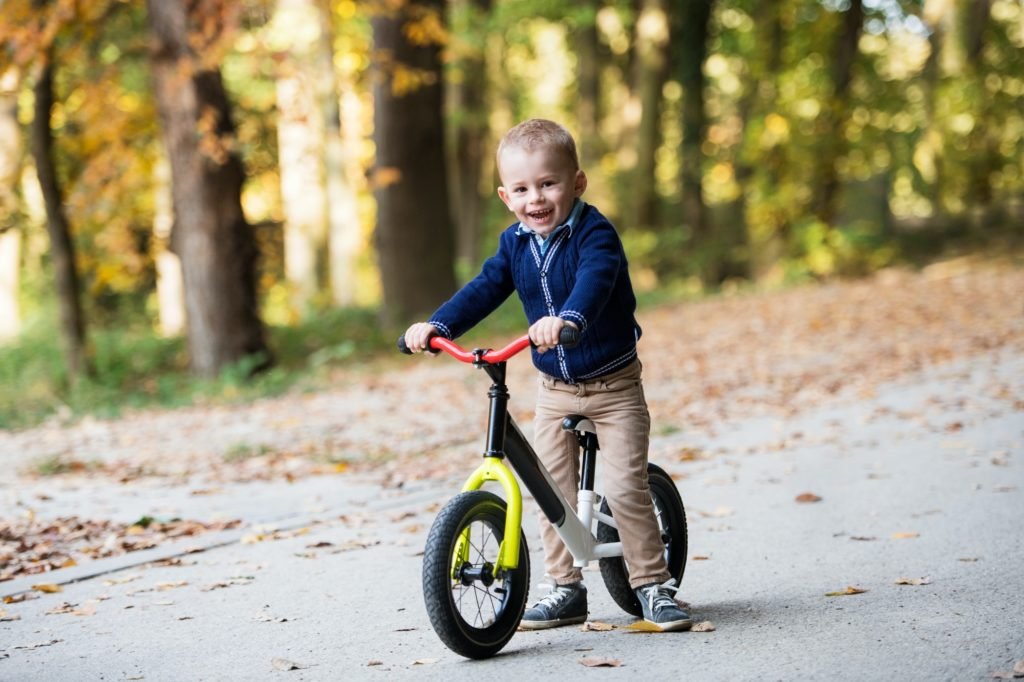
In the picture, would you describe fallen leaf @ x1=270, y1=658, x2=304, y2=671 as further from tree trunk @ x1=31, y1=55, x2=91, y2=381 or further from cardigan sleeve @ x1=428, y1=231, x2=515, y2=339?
tree trunk @ x1=31, y1=55, x2=91, y2=381

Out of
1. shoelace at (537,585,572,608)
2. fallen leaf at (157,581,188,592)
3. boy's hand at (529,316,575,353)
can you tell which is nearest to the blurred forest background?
fallen leaf at (157,581,188,592)

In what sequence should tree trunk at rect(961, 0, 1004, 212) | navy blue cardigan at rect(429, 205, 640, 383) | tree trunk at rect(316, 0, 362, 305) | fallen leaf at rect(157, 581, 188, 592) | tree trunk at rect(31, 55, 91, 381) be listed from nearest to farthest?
navy blue cardigan at rect(429, 205, 640, 383) < fallen leaf at rect(157, 581, 188, 592) < tree trunk at rect(31, 55, 91, 381) < tree trunk at rect(316, 0, 362, 305) < tree trunk at rect(961, 0, 1004, 212)

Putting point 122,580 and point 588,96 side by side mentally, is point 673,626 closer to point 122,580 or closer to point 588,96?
→ point 122,580

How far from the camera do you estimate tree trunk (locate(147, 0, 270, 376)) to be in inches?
578

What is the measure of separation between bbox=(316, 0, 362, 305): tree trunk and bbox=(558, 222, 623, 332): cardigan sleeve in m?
15.5

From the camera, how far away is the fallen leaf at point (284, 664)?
4.52 m

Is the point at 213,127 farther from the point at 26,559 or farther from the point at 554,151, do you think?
the point at 554,151

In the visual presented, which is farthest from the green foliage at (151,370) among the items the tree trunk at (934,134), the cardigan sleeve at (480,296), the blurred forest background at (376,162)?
the tree trunk at (934,134)

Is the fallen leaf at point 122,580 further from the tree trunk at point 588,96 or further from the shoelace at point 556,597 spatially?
the tree trunk at point 588,96

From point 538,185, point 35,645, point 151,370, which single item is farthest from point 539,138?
point 151,370

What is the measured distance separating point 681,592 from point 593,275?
172 centimetres

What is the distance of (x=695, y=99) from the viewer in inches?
1089

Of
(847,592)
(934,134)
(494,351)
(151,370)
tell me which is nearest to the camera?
(494,351)

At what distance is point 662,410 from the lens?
37.9 feet
